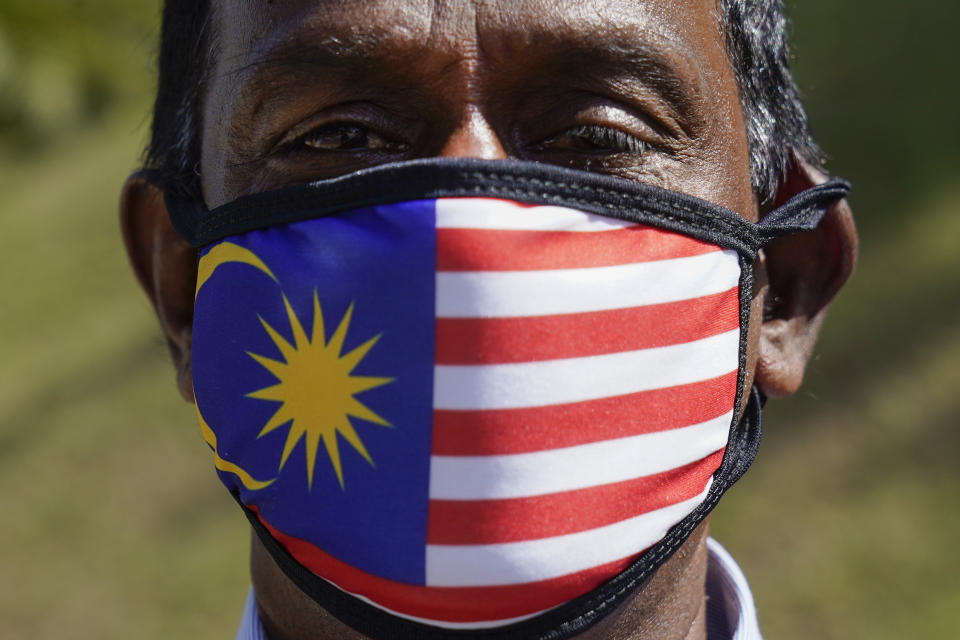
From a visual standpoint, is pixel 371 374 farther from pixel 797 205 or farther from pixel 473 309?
pixel 797 205

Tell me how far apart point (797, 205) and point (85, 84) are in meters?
5.94

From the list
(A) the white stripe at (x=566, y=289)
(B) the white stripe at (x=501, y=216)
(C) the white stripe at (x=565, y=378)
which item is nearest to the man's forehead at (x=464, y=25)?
(B) the white stripe at (x=501, y=216)

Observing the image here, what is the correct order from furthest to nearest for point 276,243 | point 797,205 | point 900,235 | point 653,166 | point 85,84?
point 85,84 < point 900,235 < point 797,205 < point 653,166 < point 276,243

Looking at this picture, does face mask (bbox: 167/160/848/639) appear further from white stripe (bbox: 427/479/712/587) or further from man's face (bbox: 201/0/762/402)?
man's face (bbox: 201/0/762/402)

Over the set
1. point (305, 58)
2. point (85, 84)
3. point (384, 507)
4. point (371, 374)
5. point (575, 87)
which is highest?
point (85, 84)

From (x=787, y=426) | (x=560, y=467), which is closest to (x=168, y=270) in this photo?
(x=560, y=467)

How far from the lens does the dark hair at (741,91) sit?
1809mm

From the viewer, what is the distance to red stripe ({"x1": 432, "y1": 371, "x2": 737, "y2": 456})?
4.52ft

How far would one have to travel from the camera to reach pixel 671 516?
5.09ft

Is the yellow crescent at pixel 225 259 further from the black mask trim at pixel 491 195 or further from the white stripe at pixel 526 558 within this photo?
the white stripe at pixel 526 558

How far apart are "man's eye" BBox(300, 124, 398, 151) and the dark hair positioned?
0.32 meters

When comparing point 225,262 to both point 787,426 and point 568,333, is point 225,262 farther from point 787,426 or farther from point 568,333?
point 787,426

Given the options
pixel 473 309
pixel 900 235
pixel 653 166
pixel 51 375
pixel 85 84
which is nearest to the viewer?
pixel 473 309

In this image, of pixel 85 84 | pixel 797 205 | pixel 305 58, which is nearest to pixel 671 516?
pixel 797 205
